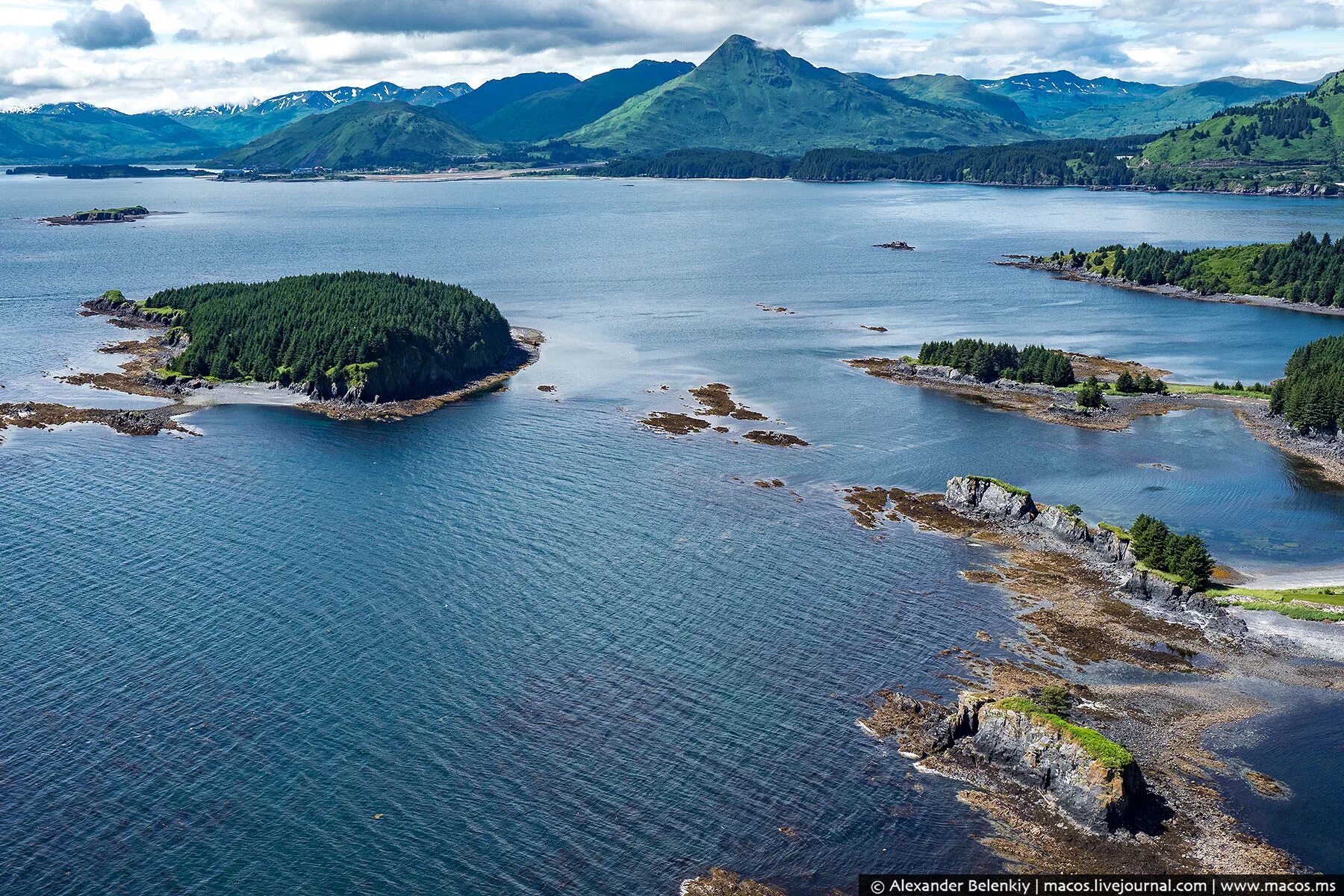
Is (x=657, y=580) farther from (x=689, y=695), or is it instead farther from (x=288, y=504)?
(x=288, y=504)

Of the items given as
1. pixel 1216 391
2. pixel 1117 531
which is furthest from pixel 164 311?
pixel 1216 391

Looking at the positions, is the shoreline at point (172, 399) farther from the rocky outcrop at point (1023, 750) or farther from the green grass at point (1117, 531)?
the rocky outcrop at point (1023, 750)

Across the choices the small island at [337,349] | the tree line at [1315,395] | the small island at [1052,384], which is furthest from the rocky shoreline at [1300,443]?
the small island at [337,349]

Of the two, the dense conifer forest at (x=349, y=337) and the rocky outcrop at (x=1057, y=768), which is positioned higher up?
the dense conifer forest at (x=349, y=337)

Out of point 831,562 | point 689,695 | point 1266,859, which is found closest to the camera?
point 1266,859

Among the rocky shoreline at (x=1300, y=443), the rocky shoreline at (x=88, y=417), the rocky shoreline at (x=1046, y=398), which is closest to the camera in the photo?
the rocky shoreline at (x=1300, y=443)

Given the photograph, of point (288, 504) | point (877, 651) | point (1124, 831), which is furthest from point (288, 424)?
point (1124, 831)

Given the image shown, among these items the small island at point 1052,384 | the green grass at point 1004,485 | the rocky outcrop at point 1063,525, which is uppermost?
the small island at point 1052,384

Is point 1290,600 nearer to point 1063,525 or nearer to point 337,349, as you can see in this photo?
point 1063,525
